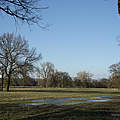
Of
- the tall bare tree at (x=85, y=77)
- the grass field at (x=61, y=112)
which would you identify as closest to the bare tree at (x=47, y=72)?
the tall bare tree at (x=85, y=77)

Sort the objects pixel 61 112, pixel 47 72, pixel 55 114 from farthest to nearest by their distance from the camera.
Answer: pixel 47 72, pixel 61 112, pixel 55 114

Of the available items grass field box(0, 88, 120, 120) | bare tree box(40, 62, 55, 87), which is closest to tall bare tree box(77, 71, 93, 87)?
bare tree box(40, 62, 55, 87)

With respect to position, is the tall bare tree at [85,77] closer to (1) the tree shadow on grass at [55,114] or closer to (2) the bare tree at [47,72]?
(2) the bare tree at [47,72]

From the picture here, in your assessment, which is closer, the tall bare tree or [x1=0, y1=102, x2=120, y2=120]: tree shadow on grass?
[x1=0, y1=102, x2=120, y2=120]: tree shadow on grass

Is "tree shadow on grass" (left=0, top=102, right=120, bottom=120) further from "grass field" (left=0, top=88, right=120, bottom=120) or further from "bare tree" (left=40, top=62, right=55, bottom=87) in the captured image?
"bare tree" (left=40, top=62, right=55, bottom=87)

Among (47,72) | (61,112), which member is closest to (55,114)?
(61,112)

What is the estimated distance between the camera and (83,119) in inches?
279

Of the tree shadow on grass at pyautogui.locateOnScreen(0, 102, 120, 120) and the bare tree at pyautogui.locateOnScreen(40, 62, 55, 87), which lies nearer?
the tree shadow on grass at pyautogui.locateOnScreen(0, 102, 120, 120)

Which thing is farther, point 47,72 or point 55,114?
point 47,72

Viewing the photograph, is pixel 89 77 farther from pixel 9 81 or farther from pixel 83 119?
pixel 83 119

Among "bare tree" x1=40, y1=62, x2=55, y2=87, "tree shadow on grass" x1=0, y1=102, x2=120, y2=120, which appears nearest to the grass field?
"tree shadow on grass" x1=0, y1=102, x2=120, y2=120

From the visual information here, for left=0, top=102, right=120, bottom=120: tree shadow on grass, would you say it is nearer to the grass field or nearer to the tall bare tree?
the grass field

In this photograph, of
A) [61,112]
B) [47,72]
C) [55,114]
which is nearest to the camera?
[55,114]

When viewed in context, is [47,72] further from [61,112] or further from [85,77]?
[61,112]
